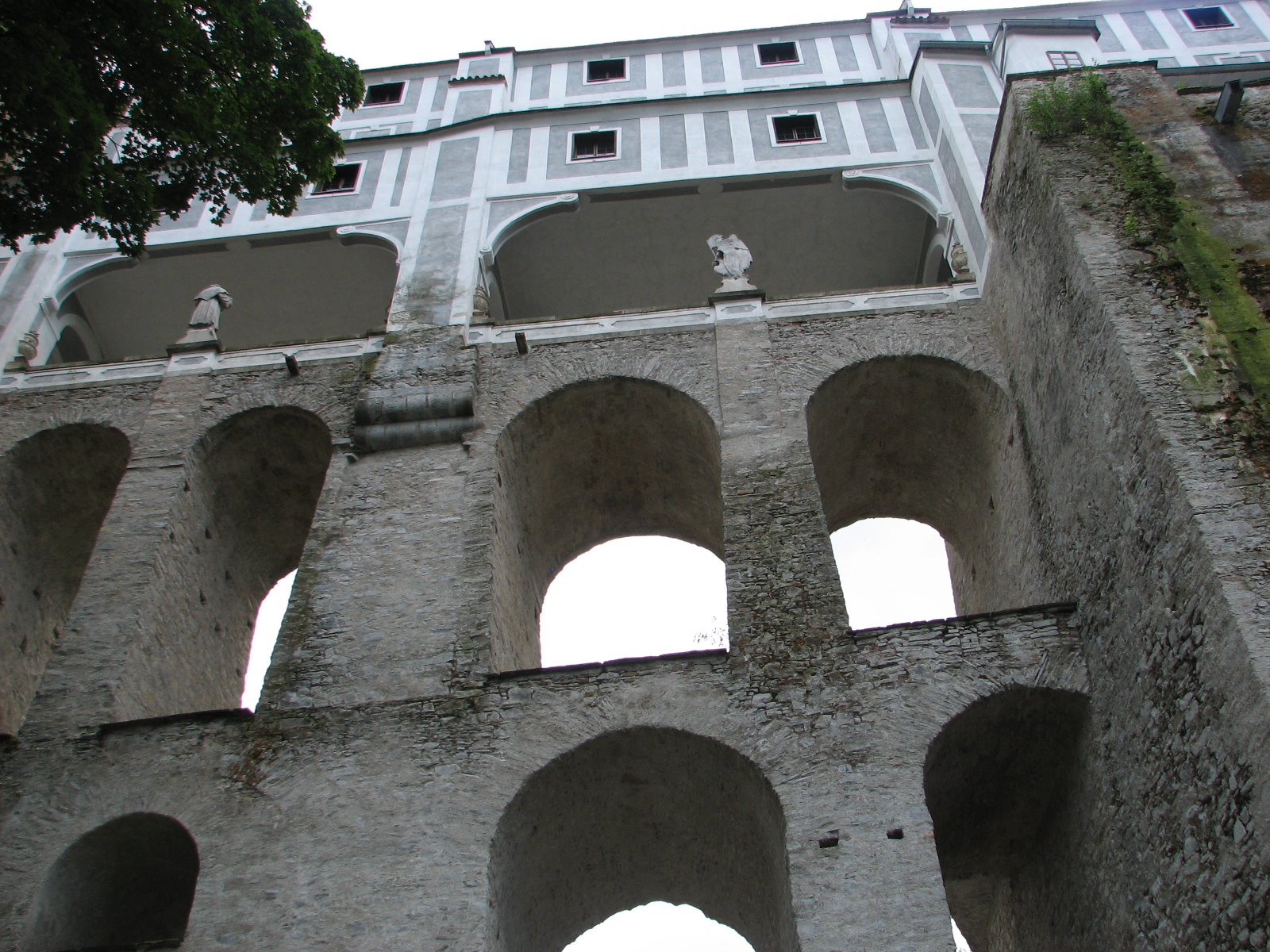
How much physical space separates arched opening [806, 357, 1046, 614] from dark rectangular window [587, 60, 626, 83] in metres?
9.53

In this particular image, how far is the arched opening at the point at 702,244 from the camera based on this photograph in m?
16.0

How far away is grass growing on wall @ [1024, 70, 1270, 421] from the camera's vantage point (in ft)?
26.9

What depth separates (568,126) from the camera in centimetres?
1733

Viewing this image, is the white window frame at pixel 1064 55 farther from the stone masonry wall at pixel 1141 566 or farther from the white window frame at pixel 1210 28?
the stone masonry wall at pixel 1141 566

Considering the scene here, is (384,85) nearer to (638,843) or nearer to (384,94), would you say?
(384,94)

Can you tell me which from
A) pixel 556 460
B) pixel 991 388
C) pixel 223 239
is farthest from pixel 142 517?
pixel 991 388

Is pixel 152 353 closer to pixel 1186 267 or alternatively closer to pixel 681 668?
pixel 681 668

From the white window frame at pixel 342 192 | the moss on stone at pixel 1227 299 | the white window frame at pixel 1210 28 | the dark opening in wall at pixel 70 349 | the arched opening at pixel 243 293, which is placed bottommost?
the moss on stone at pixel 1227 299

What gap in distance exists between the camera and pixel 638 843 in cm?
982

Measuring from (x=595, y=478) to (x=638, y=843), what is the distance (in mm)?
4779

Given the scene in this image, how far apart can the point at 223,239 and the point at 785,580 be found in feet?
35.0

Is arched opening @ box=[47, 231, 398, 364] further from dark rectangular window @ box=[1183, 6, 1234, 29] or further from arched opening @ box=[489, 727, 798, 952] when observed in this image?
dark rectangular window @ box=[1183, 6, 1234, 29]

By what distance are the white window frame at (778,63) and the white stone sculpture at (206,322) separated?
33.7 ft

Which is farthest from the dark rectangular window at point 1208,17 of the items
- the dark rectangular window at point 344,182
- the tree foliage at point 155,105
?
the tree foliage at point 155,105
